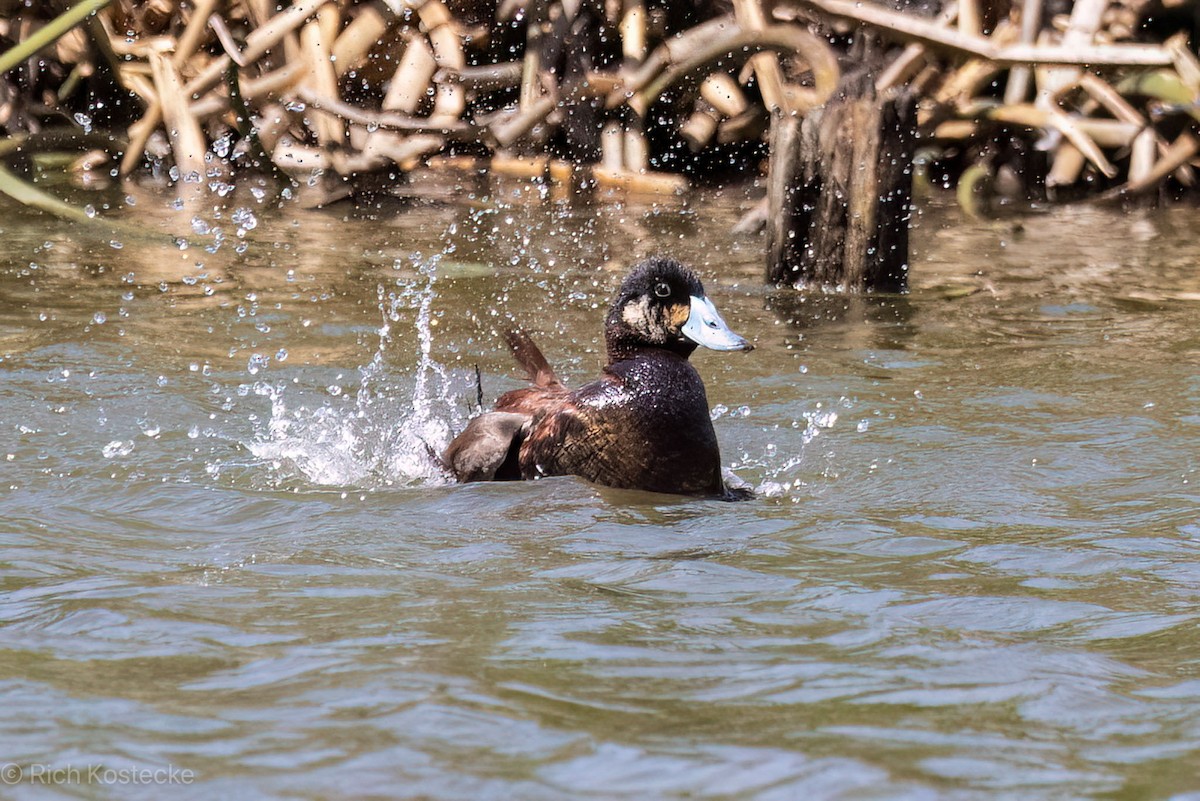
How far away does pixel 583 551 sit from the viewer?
387 cm

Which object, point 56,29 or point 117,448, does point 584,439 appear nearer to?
point 117,448

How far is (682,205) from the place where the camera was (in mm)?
9945

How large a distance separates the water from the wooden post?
0.22m

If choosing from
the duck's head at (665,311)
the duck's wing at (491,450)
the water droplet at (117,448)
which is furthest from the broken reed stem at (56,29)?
the duck's head at (665,311)

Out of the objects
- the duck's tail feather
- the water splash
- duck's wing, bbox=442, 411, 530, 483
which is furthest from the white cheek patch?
the water splash

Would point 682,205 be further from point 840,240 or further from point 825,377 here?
point 825,377

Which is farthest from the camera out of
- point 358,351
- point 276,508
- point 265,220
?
point 265,220

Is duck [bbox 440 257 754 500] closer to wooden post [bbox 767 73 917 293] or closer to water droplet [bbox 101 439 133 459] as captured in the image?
water droplet [bbox 101 439 133 459]

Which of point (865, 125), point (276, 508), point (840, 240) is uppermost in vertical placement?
point (865, 125)

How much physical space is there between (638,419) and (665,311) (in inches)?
13.6

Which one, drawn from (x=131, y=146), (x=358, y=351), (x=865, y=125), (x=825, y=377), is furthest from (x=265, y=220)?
(x=825, y=377)

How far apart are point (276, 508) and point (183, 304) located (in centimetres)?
308

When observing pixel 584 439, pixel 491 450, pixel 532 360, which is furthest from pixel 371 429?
pixel 584 439

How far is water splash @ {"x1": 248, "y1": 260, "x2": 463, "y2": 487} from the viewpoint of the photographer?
4.90 metres
